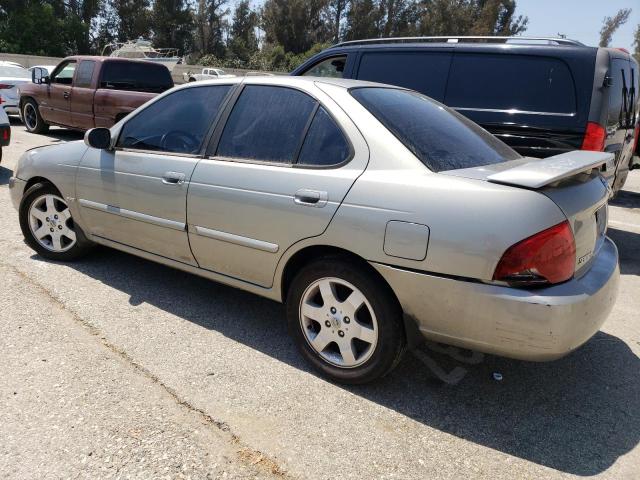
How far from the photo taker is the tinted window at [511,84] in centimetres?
504

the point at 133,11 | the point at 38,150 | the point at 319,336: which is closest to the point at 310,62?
the point at 38,150

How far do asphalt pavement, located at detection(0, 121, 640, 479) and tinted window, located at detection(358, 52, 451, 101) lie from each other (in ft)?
10.3

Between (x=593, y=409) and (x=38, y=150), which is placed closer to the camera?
(x=593, y=409)

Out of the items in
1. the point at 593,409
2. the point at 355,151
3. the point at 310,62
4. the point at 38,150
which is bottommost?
the point at 593,409

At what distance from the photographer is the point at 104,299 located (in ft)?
12.6

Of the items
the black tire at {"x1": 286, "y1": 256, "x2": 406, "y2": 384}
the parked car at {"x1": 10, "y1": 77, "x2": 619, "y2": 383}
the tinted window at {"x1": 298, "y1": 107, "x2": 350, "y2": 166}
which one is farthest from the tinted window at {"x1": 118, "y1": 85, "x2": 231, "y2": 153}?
the black tire at {"x1": 286, "y1": 256, "x2": 406, "y2": 384}

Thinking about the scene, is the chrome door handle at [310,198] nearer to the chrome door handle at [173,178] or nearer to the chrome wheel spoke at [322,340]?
the chrome wheel spoke at [322,340]

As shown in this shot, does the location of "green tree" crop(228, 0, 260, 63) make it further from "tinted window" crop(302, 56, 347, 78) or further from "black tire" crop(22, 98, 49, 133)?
"tinted window" crop(302, 56, 347, 78)

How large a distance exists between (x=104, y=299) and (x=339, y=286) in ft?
6.20

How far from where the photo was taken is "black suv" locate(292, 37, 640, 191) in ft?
16.1

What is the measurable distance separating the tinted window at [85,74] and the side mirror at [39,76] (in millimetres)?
1138

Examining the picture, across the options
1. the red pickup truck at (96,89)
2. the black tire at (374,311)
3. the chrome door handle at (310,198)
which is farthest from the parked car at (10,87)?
the black tire at (374,311)

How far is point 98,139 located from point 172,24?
58.0 meters

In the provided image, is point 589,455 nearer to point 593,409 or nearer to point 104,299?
point 593,409
